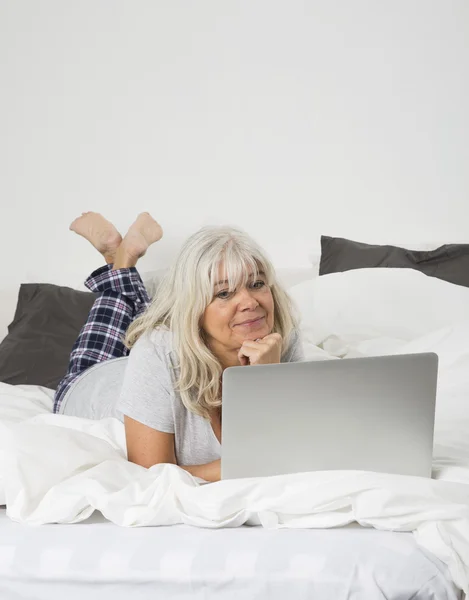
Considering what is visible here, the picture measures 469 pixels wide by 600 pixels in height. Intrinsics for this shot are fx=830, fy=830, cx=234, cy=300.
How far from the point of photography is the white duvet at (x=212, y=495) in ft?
4.13

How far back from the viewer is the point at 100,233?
2.79 meters

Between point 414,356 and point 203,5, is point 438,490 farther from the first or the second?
point 203,5

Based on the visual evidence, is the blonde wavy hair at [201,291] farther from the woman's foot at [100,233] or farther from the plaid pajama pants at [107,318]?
the woman's foot at [100,233]

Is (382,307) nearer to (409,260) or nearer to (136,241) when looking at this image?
(409,260)

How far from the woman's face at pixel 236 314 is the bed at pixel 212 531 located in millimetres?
329

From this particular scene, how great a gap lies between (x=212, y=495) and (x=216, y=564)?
0.40ft

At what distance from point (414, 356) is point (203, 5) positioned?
7.15 ft

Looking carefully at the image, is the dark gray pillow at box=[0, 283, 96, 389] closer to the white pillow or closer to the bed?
Answer: the white pillow

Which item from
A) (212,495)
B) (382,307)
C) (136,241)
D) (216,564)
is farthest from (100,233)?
(216,564)

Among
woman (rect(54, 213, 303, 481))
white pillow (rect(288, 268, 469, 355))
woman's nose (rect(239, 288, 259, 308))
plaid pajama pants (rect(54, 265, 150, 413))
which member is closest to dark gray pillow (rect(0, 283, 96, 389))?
plaid pajama pants (rect(54, 265, 150, 413))

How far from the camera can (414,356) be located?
4.46 ft

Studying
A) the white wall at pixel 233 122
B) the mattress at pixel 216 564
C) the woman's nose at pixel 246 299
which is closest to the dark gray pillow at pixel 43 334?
the white wall at pixel 233 122

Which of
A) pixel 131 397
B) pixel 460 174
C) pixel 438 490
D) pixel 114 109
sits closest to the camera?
pixel 438 490

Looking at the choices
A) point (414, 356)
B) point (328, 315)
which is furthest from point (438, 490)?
point (328, 315)
